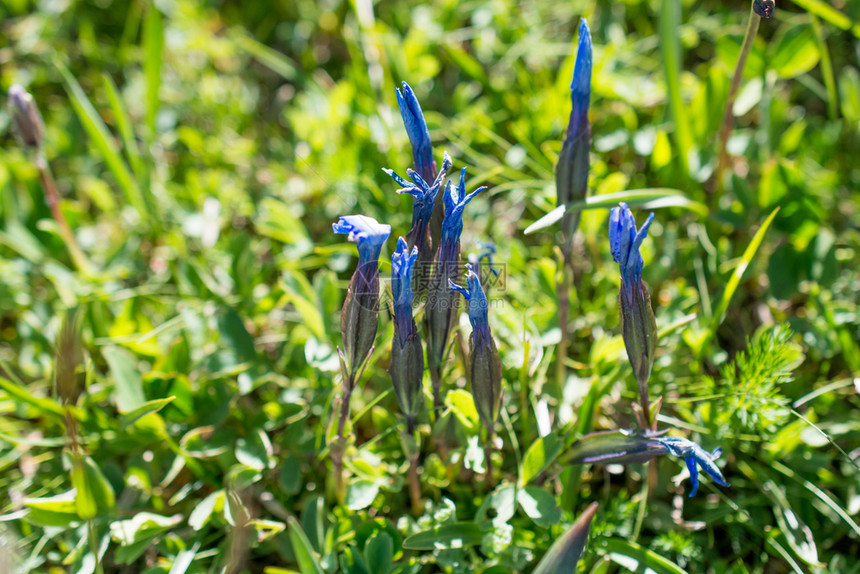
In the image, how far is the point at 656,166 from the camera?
2.26m

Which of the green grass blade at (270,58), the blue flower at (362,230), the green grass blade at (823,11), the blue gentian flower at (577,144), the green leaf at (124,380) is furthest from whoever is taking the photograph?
the green grass blade at (270,58)

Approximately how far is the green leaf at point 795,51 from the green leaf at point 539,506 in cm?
170

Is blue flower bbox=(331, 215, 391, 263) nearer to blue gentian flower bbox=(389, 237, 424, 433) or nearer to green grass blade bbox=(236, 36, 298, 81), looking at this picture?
blue gentian flower bbox=(389, 237, 424, 433)

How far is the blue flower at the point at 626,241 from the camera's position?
50.6 inches

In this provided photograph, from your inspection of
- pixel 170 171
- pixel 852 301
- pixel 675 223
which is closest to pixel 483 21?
pixel 675 223

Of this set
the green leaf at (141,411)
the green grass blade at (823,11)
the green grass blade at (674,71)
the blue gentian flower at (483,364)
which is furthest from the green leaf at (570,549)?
the green grass blade at (823,11)

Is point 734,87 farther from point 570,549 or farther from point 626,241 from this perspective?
point 570,549

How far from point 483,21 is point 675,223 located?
3.79 feet

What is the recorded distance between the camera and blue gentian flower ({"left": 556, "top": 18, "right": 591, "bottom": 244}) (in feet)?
4.84

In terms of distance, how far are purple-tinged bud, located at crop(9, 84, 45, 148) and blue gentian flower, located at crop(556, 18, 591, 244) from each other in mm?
1680

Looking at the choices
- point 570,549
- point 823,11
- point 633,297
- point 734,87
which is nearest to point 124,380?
point 570,549

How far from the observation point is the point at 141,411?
168 centimetres

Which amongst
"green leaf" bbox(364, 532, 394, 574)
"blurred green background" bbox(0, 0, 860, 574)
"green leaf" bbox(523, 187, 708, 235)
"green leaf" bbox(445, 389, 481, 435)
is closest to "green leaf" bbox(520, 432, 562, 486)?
"blurred green background" bbox(0, 0, 860, 574)

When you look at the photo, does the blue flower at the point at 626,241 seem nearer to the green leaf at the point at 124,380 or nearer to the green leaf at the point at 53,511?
the green leaf at the point at 124,380
